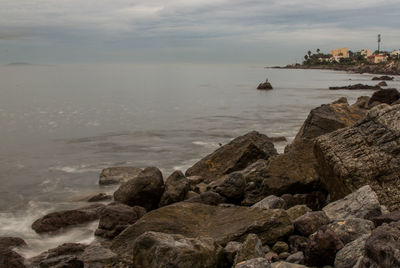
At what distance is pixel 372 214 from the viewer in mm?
7805

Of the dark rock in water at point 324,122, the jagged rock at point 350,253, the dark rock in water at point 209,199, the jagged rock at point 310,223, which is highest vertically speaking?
the dark rock in water at point 324,122

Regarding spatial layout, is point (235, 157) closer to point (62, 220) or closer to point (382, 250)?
point (62, 220)

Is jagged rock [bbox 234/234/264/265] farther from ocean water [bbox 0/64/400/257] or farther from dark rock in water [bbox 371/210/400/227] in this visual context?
ocean water [bbox 0/64/400/257]

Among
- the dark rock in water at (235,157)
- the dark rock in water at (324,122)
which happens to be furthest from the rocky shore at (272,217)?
the dark rock in water at (324,122)

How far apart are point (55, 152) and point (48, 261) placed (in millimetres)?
17041

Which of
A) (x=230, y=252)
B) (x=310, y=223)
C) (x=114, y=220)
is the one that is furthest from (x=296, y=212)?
(x=114, y=220)

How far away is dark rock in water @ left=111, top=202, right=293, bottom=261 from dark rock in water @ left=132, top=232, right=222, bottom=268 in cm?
84

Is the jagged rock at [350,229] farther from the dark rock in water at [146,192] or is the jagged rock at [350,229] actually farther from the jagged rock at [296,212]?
the dark rock in water at [146,192]

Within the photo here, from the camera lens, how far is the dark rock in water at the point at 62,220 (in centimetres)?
1234

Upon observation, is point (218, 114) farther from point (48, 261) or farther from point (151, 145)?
point (48, 261)

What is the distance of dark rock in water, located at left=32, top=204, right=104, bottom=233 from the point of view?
12344 mm

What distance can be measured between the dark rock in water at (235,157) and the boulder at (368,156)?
18.4 ft

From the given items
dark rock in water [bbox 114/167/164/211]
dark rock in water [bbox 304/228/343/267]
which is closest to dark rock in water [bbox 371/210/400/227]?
dark rock in water [bbox 304/228/343/267]

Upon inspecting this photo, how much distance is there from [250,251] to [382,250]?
2.09 metres
